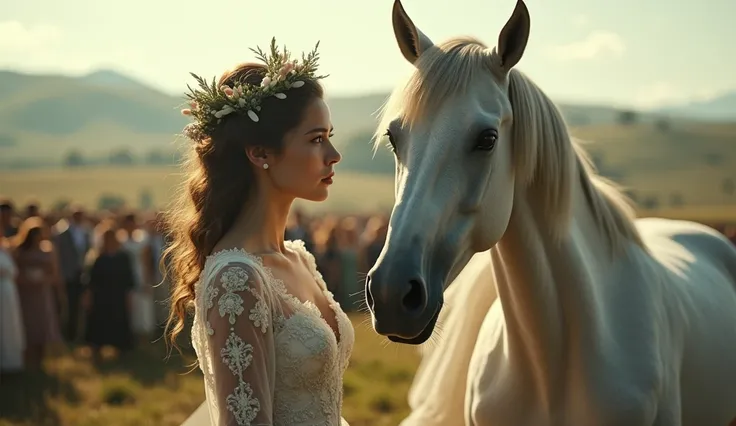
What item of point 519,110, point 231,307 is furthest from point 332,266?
point 231,307

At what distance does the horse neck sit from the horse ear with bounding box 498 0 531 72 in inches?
21.7

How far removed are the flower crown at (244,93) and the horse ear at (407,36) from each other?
1.27 ft

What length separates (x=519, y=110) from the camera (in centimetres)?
323

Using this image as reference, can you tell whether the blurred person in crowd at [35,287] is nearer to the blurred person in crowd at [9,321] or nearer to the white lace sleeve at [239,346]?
the blurred person in crowd at [9,321]

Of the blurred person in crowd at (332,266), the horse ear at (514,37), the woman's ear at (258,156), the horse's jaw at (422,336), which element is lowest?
the blurred person in crowd at (332,266)

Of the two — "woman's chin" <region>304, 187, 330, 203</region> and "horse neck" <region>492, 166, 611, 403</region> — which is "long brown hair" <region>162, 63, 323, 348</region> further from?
"horse neck" <region>492, 166, 611, 403</region>

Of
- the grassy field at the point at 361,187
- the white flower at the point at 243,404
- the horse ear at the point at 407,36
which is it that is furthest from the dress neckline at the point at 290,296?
the grassy field at the point at 361,187

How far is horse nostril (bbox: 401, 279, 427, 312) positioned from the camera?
2.66 metres

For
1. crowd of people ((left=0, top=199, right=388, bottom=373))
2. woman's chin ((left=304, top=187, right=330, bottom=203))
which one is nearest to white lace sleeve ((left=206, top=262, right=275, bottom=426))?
woman's chin ((left=304, top=187, right=330, bottom=203))

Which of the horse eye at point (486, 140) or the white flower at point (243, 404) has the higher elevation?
the horse eye at point (486, 140)

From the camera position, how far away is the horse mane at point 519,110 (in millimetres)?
3045

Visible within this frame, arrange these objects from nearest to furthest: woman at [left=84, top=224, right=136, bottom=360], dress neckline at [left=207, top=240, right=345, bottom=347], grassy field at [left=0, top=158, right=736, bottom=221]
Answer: dress neckline at [left=207, top=240, right=345, bottom=347], woman at [left=84, top=224, right=136, bottom=360], grassy field at [left=0, top=158, right=736, bottom=221]

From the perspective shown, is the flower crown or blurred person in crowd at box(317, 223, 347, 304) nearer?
the flower crown

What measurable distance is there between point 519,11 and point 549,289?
111 centimetres
